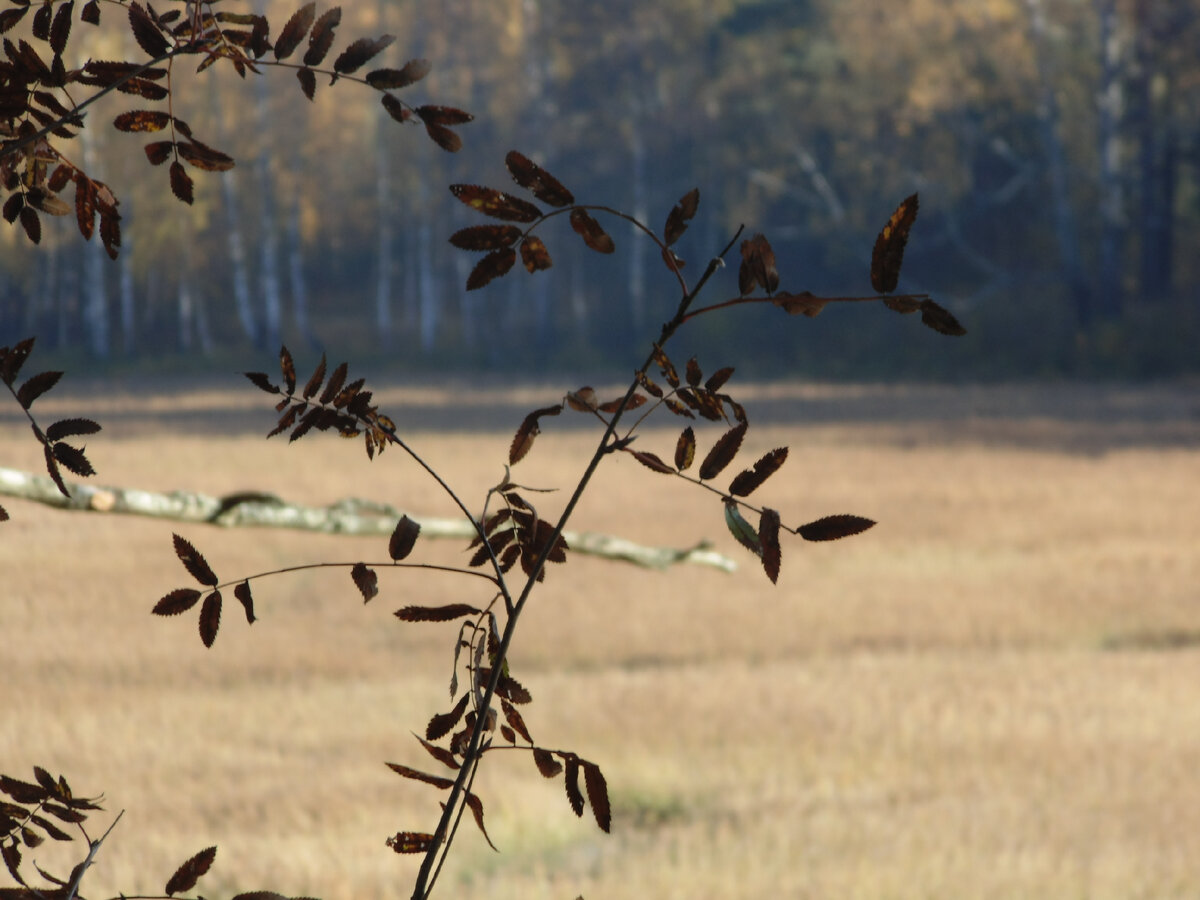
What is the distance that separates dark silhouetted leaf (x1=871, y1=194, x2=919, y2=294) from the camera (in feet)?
2.92

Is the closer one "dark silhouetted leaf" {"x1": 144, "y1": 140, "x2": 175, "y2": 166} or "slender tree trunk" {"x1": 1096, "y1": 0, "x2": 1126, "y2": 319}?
"dark silhouetted leaf" {"x1": 144, "y1": 140, "x2": 175, "y2": 166}

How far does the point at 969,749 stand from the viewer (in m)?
5.56

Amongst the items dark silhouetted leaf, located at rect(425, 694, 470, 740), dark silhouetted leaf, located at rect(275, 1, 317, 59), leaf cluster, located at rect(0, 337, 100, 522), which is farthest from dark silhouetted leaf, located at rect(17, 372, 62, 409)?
dark silhouetted leaf, located at rect(425, 694, 470, 740)

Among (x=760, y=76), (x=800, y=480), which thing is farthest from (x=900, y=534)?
(x=760, y=76)

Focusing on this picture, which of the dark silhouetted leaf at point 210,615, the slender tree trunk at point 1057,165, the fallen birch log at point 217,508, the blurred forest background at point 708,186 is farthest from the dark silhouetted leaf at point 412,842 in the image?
the blurred forest background at point 708,186

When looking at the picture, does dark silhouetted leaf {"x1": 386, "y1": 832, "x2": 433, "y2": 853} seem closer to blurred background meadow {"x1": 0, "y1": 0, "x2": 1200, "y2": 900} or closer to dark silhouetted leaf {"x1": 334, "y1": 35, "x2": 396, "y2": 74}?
dark silhouetted leaf {"x1": 334, "y1": 35, "x2": 396, "y2": 74}

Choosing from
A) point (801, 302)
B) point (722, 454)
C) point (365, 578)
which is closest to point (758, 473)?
point (722, 454)

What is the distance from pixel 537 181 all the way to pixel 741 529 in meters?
0.28

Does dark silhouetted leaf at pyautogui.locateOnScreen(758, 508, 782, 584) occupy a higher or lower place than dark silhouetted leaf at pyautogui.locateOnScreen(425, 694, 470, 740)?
higher

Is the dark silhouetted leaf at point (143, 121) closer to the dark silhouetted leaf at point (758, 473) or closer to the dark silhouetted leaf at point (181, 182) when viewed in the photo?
the dark silhouetted leaf at point (181, 182)

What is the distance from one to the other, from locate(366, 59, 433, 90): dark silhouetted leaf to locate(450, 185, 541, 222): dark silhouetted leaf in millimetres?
139

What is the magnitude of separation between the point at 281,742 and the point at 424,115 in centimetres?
504

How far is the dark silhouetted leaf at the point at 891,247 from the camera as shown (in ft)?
2.92

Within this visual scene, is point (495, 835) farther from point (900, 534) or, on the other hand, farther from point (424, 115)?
point (900, 534)
